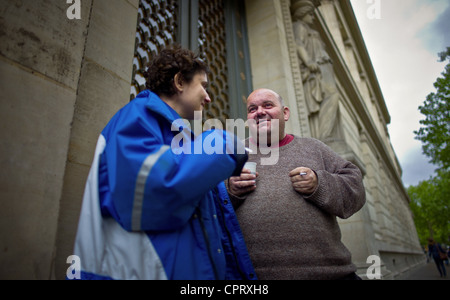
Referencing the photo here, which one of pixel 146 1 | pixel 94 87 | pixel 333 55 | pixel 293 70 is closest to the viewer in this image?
pixel 94 87

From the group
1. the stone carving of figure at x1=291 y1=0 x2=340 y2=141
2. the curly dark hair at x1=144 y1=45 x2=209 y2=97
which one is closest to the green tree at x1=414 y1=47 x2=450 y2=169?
the stone carving of figure at x1=291 y1=0 x2=340 y2=141

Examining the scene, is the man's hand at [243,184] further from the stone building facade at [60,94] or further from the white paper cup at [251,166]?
the stone building facade at [60,94]

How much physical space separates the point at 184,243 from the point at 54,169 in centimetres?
78

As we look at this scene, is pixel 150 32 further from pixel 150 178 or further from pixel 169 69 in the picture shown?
pixel 150 178

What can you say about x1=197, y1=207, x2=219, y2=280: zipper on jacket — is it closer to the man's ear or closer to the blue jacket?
the blue jacket

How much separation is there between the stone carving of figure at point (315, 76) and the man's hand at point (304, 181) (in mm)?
3961

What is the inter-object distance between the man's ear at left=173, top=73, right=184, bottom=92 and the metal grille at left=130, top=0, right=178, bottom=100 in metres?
1.37

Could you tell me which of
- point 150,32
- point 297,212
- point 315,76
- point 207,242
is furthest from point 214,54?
point 207,242

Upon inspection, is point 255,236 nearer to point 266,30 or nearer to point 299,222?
point 299,222

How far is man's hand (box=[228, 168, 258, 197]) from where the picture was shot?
5.38 ft

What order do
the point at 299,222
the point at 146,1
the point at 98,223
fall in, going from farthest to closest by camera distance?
the point at 146,1
the point at 299,222
the point at 98,223

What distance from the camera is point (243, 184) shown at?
1643mm
